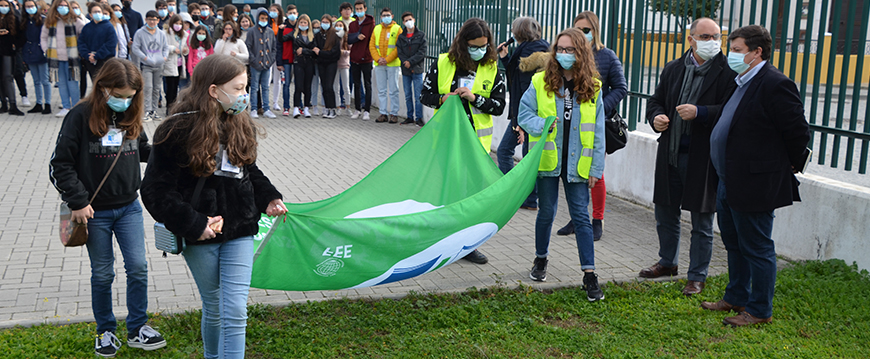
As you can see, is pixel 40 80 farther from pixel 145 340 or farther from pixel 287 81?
pixel 145 340

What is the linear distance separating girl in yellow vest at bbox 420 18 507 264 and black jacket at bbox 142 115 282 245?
2.88 meters

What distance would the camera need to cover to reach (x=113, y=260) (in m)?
Result: 4.33

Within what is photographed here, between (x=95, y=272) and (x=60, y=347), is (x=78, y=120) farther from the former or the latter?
(x=60, y=347)

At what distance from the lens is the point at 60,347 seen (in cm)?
436

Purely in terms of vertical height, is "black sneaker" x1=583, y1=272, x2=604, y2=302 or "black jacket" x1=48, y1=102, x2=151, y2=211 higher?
"black jacket" x1=48, y1=102, x2=151, y2=211

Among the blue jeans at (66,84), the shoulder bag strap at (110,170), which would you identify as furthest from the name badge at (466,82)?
the blue jeans at (66,84)

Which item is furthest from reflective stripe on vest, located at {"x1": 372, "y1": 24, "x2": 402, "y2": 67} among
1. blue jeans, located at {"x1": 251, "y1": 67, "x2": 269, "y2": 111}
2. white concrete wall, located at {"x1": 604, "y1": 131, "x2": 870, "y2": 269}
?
white concrete wall, located at {"x1": 604, "y1": 131, "x2": 870, "y2": 269}

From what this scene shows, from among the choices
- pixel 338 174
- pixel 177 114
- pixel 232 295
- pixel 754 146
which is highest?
pixel 177 114

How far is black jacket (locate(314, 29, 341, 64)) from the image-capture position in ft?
48.2

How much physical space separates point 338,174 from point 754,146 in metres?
6.24

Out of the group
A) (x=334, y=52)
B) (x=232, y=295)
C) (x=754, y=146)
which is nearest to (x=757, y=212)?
(x=754, y=146)

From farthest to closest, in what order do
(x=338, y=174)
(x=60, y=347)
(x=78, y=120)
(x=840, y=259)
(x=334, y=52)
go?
(x=334, y=52)
(x=338, y=174)
(x=840, y=259)
(x=60, y=347)
(x=78, y=120)

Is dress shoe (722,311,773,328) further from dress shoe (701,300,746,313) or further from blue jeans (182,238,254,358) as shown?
blue jeans (182,238,254,358)

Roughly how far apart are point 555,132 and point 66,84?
11745 mm
